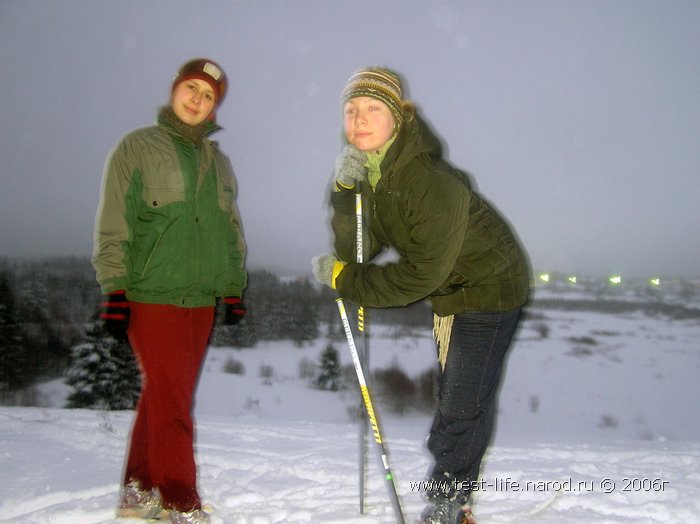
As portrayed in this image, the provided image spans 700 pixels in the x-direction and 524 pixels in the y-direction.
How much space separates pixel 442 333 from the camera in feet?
6.86

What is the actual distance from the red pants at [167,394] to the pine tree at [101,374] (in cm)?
2165

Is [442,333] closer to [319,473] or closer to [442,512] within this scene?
[442,512]

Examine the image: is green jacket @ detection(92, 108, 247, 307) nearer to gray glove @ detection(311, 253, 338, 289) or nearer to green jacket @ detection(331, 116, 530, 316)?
gray glove @ detection(311, 253, 338, 289)

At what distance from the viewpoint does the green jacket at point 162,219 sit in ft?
6.03

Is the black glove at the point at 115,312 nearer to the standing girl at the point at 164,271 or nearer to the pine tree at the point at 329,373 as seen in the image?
the standing girl at the point at 164,271

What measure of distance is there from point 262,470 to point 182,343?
1.42m

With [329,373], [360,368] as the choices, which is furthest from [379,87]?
[329,373]

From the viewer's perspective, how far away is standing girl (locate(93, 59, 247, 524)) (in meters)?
1.85

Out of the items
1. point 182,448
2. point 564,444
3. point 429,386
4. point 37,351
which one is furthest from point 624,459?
point 37,351

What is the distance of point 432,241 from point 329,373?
40773 mm

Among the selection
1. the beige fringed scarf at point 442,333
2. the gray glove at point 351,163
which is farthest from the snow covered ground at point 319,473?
the gray glove at point 351,163

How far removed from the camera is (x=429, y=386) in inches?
1554

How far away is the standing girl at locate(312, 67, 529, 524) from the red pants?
0.68 meters

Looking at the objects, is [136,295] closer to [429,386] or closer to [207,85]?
[207,85]
